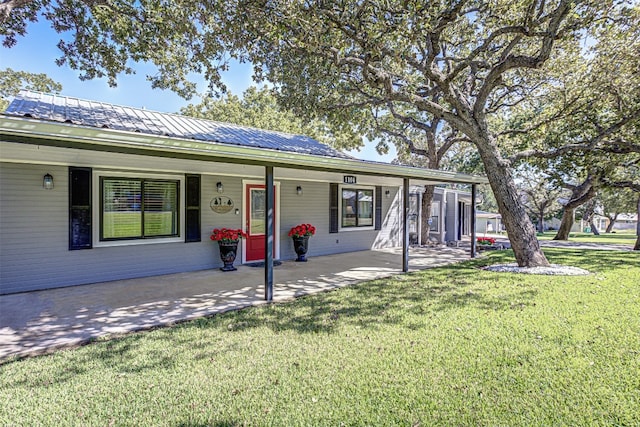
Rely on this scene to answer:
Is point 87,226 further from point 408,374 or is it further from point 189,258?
point 408,374

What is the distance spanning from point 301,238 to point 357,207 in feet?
9.73

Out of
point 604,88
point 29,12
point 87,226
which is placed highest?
point 29,12

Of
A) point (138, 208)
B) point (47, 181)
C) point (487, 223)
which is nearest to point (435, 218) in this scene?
point (138, 208)

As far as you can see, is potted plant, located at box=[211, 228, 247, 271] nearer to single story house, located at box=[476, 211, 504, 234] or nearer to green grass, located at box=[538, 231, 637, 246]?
green grass, located at box=[538, 231, 637, 246]

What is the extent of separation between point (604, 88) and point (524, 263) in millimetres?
6116

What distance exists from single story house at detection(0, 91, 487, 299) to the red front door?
28mm

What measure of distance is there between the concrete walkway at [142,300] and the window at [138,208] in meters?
0.99

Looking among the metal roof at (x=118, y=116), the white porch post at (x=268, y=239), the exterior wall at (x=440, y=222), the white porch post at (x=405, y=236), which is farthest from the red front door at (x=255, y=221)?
the exterior wall at (x=440, y=222)

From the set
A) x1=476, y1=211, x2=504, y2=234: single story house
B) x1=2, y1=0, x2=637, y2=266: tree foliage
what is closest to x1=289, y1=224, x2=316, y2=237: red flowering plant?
x1=2, y1=0, x2=637, y2=266: tree foliage

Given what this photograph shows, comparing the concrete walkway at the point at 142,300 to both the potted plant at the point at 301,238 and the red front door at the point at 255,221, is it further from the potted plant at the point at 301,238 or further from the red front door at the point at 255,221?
the red front door at the point at 255,221

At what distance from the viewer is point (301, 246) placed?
9297mm

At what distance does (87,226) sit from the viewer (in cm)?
648

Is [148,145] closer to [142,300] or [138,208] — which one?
[142,300]

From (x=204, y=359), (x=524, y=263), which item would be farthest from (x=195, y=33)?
(x=524, y=263)
